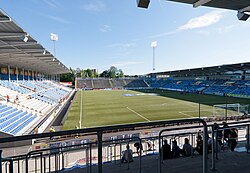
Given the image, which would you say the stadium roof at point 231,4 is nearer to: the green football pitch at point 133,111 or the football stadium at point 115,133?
the football stadium at point 115,133

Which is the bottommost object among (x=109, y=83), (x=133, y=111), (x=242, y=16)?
(x=133, y=111)

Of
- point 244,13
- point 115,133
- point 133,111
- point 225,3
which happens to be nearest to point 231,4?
point 225,3

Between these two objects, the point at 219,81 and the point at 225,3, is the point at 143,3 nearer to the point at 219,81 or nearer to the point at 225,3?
the point at 225,3

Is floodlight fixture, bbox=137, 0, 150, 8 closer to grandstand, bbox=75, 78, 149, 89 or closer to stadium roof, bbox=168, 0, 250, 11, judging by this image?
stadium roof, bbox=168, 0, 250, 11

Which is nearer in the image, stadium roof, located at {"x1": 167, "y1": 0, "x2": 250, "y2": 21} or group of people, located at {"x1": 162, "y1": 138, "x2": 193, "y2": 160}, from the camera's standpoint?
stadium roof, located at {"x1": 167, "y1": 0, "x2": 250, "y2": 21}

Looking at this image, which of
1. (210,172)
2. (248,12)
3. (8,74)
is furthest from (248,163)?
(8,74)

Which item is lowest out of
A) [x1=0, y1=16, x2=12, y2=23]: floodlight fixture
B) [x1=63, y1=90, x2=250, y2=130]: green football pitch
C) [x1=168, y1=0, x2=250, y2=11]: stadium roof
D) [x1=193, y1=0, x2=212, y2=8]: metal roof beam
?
[x1=63, y1=90, x2=250, y2=130]: green football pitch

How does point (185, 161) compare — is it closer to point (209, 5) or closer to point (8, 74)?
point (209, 5)

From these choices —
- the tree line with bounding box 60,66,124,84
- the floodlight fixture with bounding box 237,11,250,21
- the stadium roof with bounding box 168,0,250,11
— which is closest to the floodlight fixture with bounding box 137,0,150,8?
the stadium roof with bounding box 168,0,250,11

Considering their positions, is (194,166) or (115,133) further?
(115,133)

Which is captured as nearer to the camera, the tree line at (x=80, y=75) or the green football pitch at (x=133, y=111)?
the green football pitch at (x=133, y=111)

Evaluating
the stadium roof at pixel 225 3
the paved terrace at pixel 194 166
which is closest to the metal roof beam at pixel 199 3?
the stadium roof at pixel 225 3

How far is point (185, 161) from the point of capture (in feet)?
12.8

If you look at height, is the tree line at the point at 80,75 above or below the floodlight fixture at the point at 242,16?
above
